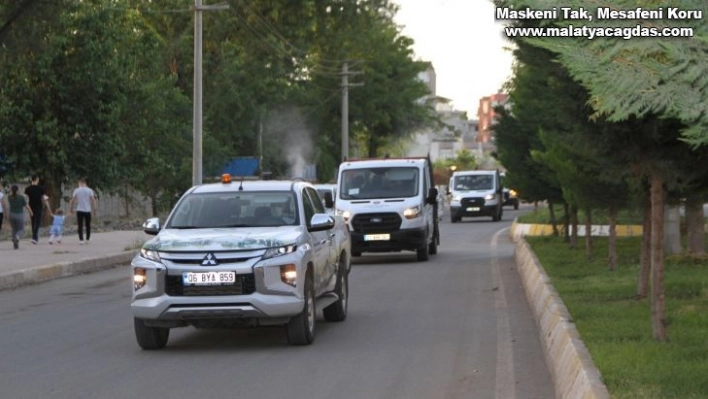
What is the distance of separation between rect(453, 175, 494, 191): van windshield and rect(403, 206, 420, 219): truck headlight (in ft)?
97.5

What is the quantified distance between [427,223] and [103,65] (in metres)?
16.8

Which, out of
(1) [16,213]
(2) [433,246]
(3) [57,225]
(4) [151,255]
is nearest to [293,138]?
(3) [57,225]

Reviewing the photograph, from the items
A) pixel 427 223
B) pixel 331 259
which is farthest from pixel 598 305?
pixel 427 223

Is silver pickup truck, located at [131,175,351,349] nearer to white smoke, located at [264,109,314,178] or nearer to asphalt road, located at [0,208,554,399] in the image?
asphalt road, located at [0,208,554,399]

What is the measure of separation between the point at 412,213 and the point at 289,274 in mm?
15154

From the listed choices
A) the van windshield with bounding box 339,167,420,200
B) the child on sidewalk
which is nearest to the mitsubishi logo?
the van windshield with bounding box 339,167,420,200

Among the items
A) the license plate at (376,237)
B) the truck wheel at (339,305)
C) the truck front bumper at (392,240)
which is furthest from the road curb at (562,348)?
the license plate at (376,237)

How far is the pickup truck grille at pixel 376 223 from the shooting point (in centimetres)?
2793

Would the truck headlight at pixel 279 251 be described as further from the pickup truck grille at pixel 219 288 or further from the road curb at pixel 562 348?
the road curb at pixel 562 348

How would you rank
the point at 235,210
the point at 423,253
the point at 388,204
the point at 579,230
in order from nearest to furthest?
the point at 235,210
the point at 388,204
the point at 423,253
the point at 579,230

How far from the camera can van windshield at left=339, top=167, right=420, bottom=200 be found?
94.1 feet

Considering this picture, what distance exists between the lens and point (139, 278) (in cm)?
1321

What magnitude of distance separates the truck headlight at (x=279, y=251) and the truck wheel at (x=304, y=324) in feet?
1.32

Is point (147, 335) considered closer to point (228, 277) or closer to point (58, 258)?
point (228, 277)
